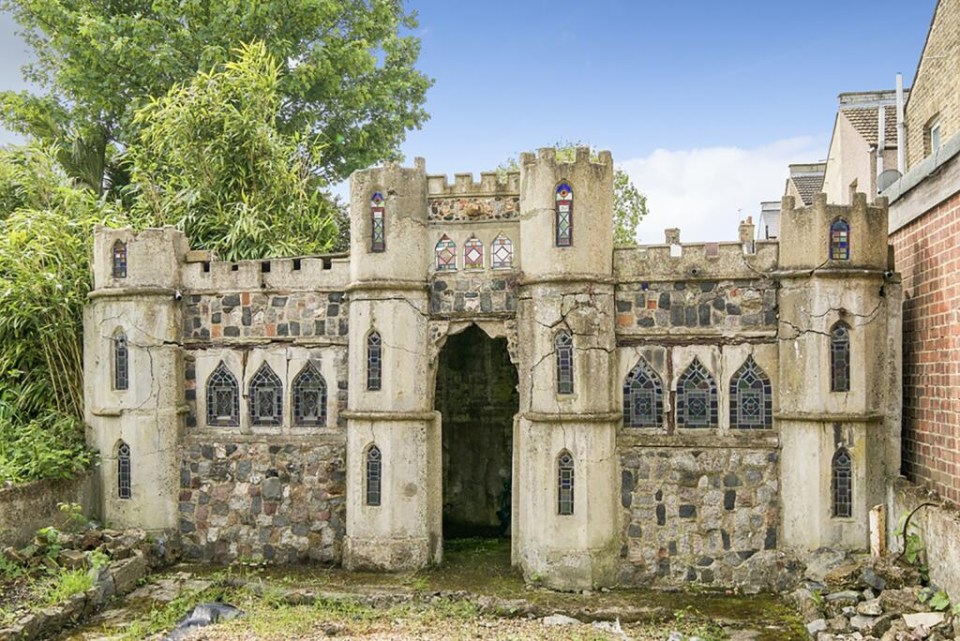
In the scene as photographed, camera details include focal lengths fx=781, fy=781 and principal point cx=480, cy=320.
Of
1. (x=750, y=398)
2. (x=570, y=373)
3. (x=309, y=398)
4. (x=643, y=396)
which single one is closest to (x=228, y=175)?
(x=309, y=398)

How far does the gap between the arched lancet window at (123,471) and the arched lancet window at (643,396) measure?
24.0ft

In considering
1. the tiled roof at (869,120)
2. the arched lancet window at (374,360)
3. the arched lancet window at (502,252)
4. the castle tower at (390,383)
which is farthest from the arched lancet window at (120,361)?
the tiled roof at (869,120)

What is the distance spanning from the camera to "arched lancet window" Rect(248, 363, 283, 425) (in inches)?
454

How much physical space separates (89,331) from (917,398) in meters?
11.7

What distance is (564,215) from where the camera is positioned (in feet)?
33.8

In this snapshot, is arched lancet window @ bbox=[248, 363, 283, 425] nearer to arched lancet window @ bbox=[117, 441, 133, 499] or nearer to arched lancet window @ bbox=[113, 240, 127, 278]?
arched lancet window @ bbox=[117, 441, 133, 499]

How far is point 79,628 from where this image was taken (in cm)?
900

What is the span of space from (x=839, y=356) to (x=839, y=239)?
1478mm

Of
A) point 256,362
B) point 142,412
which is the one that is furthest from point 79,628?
point 256,362

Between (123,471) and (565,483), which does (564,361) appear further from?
(123,471)

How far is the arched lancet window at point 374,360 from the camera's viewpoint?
1088cm

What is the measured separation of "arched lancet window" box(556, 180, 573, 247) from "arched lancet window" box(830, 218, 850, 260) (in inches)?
129

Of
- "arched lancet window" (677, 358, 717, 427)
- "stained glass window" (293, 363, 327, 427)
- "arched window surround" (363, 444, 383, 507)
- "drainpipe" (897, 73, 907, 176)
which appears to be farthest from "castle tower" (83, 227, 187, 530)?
"drainpipe" (897, 73, 907, 176)

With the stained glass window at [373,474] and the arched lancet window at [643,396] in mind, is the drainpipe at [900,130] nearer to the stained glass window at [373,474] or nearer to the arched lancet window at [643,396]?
the arched lancet window at [643,396]
